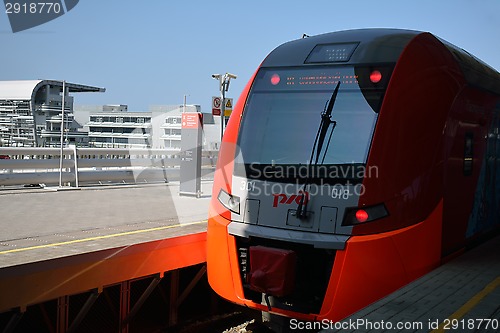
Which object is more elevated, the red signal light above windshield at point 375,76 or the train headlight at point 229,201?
the red signal light above windshield at point 375,76

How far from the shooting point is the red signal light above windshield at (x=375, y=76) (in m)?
5.89

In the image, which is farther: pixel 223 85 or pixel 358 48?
pixel 223 85

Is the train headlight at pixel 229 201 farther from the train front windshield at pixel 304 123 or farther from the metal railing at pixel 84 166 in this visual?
the metal railing at pixel 84 166

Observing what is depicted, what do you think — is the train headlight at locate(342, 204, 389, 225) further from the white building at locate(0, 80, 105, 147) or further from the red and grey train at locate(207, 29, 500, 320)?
the white building at locate(0, 80, 105, 147)

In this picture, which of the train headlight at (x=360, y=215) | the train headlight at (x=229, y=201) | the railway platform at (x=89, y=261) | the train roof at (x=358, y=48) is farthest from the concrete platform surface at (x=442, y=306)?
the railway platform at (x=89, y=261)

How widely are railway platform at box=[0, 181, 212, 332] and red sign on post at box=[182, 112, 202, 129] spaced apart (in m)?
3.50

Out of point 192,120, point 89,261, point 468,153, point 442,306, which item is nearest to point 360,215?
point 442,306

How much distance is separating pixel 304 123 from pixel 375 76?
0.85 meters

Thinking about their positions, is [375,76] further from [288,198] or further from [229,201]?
[229,201]

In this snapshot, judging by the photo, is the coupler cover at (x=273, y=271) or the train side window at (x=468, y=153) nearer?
the coupler cover at (x=273, y=271)

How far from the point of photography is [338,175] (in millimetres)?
5703

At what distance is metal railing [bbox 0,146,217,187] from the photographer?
13000mm

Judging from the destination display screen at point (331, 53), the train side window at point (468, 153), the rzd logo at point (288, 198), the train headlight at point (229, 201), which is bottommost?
the train headlight at point (229, 201)

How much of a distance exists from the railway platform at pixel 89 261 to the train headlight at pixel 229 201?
Result: 1.12 m
